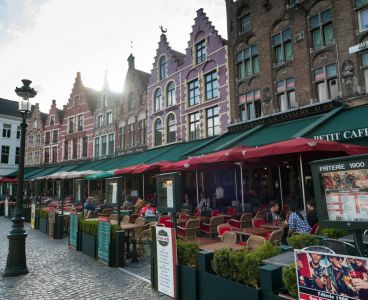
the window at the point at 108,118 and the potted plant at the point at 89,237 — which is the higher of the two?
the window at the point at 108,118

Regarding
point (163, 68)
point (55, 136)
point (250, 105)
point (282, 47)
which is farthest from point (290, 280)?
point (55, 136)

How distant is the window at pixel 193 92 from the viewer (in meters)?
20.9

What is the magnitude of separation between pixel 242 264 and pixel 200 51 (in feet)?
62.2

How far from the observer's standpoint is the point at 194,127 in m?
20.8

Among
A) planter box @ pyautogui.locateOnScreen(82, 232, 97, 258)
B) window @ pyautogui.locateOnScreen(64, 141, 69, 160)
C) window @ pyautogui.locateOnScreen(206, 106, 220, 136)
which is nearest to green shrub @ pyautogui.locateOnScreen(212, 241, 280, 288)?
planter box @ pyautogui.locateOnScreen(82, 232, 97, 258)

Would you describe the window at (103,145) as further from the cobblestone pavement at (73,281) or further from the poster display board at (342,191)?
the poster display board at (342,191)

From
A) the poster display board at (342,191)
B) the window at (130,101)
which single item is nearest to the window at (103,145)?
the window at (130,101)

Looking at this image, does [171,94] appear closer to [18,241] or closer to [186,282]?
[18,241]

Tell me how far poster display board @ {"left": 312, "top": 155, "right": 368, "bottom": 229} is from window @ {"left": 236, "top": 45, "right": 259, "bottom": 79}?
14646mm

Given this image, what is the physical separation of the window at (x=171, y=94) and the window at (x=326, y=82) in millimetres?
11361

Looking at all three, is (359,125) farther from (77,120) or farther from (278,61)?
(77,120)

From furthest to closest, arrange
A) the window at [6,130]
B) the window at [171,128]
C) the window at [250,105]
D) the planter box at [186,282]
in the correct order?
1. the window at [6,130]
2. the window at [171,128]
3. the window at [250,105]
4. the planter box at [186,282]

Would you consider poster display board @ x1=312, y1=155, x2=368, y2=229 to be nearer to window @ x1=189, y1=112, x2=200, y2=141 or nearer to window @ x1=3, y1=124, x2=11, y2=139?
window @ x1=189, y1=112, x2=200, y2=141

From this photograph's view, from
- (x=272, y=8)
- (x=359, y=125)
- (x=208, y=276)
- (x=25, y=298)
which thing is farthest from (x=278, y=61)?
(x=25, y=298)
